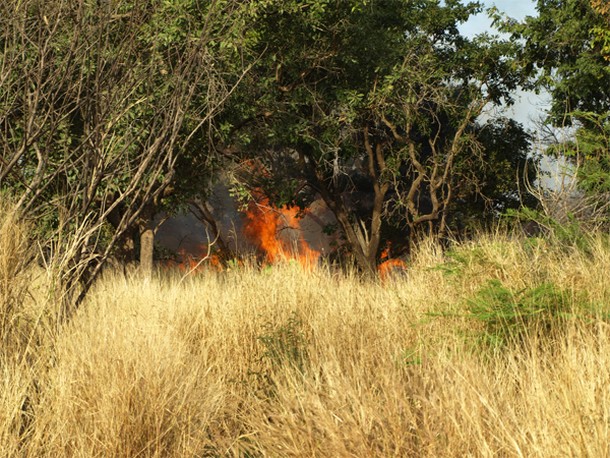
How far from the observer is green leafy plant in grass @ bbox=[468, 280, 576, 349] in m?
6.26

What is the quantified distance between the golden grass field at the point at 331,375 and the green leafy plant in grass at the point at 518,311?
0.07ft

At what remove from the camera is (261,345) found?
7.62 m

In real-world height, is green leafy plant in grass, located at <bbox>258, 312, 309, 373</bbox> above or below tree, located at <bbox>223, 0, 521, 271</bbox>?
below

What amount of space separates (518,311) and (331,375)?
6.72 feet

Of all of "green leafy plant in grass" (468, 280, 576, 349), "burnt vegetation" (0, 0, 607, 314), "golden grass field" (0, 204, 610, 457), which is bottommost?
"golden grass field" (0, 204, 610, 457)

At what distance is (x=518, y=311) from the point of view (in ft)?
20.7

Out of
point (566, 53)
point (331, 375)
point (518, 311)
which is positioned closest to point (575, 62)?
point (566, 53)

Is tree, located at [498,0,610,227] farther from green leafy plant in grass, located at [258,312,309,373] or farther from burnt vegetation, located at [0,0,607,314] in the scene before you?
green leafy plant in grass, located at [258,312,309,373]

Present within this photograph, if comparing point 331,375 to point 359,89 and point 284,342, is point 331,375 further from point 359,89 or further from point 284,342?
point 359,89

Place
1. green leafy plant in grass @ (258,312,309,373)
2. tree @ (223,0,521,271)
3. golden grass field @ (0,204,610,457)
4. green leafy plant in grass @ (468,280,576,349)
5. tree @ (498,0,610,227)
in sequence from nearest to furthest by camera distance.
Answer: golden grass field @ (0,204,610,457)
green leafy plant in grass @ (468,280,576,349)
green leafy plant in grass @ (258,312,309,373)
tree @ (223,0,521,271)
tree @ (498,0,610,227)

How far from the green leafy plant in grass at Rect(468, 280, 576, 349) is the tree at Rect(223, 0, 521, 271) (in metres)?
5.41

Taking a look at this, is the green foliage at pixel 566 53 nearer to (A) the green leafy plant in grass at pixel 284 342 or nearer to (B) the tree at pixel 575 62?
(B) the tree at pixel 575 62

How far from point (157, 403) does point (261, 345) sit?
274 centimetres

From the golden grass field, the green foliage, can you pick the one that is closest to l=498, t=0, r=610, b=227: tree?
the green foliage
